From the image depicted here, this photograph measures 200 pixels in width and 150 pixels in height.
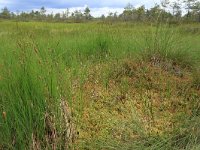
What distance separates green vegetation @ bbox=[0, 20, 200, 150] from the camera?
9.24 ft

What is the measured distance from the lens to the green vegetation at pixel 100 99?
9.24ft

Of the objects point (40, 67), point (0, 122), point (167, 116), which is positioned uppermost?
point (40, 67)

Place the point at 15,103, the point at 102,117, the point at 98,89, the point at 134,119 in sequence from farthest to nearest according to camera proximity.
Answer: the point at 98,89 → the point at 102,117 → the point at 134,119 → the point at 15,103

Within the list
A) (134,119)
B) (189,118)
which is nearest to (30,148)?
(134,119)

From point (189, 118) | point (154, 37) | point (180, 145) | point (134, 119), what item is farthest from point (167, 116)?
point (154, 37)

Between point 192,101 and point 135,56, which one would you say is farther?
point 135,56

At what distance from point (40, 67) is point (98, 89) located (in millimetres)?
1648

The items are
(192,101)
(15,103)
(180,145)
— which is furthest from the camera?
(192,101)

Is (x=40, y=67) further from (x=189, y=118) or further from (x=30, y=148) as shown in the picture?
(x=189, y=118)

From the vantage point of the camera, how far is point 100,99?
426 centimetres

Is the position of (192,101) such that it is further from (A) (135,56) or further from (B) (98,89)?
(A) (135,56)

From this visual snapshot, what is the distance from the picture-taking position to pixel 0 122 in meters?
2.86

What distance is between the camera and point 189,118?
11.6 ft

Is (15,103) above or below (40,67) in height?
below
